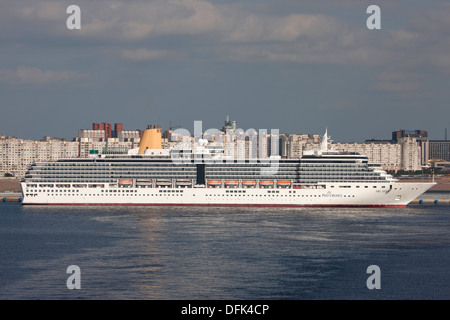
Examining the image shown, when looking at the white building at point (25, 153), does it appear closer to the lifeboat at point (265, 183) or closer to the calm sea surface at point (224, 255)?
the lifeboat at point (265, 183)

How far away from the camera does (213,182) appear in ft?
218

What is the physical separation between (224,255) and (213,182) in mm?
29324

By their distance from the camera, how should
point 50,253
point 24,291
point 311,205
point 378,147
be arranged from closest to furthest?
point 24,291 → point 50,253 → point 311,205 → point 378,147

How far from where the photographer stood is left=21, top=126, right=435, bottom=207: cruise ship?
210 feet

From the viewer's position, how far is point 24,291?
29.0 metres

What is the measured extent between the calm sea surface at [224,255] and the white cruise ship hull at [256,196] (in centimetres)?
609

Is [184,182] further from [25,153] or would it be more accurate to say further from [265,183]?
[25,153]

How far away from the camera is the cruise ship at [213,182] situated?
64.0 metres
